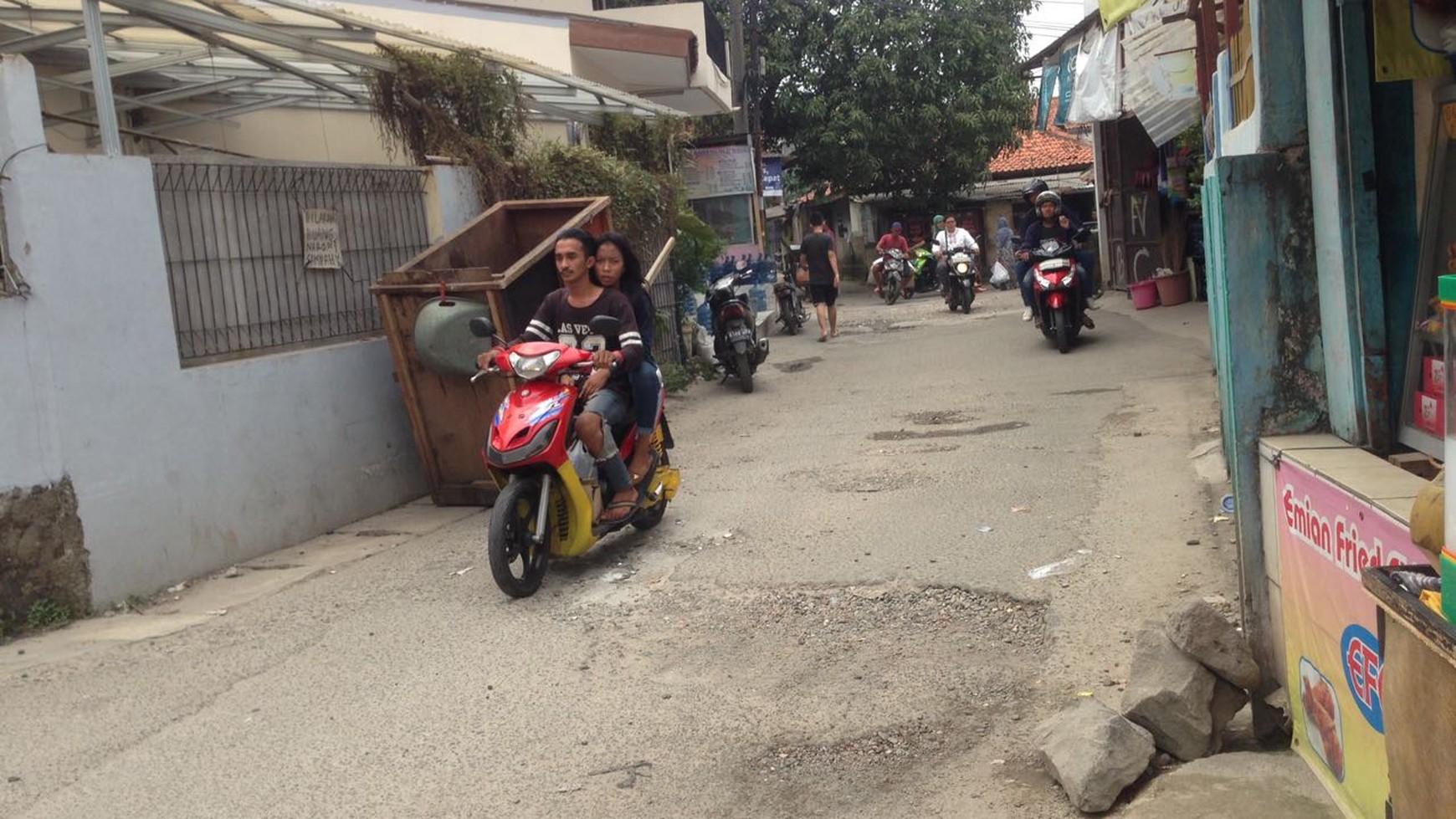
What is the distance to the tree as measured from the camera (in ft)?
93.2

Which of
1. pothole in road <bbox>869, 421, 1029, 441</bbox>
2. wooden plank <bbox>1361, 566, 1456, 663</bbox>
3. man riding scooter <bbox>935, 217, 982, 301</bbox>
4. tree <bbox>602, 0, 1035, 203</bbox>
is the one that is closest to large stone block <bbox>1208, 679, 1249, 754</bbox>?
wooden plank <bbox>1361, 566, 1456, 663</bbox>

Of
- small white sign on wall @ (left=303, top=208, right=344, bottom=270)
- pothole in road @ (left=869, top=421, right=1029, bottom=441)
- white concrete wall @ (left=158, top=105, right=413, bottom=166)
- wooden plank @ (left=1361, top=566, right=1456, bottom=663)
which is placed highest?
white concrete wall @ (left=158, top=105, right=413, bottom=166)

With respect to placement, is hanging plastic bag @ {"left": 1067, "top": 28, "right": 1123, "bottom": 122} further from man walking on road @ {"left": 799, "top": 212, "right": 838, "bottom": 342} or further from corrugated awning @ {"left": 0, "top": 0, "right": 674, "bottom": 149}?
corrugated awning @ {"left": 0, "top": 0, "right": 674, "bottom": 149}

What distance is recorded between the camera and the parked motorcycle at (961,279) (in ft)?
66.3

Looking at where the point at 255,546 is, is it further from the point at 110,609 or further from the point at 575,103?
the point at 575,103

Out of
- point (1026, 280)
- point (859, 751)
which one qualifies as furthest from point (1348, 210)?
point (1026, 280)

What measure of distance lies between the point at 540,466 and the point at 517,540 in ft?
1.14

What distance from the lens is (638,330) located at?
670cm

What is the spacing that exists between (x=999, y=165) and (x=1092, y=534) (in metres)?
31.2

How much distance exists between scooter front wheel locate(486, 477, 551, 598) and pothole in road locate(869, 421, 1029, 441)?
12.5 ft

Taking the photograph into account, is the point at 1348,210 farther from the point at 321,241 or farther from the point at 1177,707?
the point at 321,241

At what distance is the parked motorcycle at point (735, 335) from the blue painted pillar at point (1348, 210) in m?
8.56

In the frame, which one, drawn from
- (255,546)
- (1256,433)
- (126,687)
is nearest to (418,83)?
(255,546)

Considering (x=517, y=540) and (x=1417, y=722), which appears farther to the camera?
(x=517, y=540)
